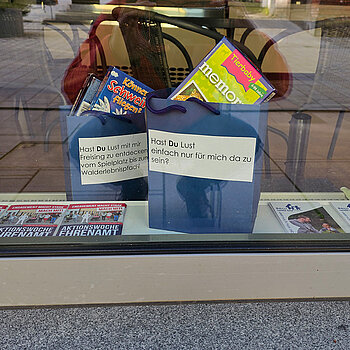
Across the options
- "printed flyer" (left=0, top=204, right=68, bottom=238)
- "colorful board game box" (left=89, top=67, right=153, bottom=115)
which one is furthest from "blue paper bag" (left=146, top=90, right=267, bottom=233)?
"printed flyer" (left=0, top=204, right=68, bottom=238)

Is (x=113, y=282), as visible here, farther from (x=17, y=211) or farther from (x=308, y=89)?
(x=308, y=89)

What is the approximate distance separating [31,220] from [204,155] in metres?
0.55

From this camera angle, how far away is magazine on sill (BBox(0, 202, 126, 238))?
1.15m

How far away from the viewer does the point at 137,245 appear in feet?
3.63

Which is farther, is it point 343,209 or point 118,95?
point 343,209

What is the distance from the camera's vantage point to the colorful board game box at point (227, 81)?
0.99 metres

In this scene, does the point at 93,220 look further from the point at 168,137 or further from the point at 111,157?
the point at 168,137

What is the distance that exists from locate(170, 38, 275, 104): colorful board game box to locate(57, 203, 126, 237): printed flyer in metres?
0.41

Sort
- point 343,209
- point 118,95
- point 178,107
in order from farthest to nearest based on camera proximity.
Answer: point 343,209
point 118,95
point 178,107

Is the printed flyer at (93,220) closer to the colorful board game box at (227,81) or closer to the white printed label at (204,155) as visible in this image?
the white printed label at (204,155)

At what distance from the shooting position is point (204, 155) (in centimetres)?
103

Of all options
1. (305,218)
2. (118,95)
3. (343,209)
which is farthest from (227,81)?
(343,209)

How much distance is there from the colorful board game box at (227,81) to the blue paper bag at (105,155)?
200 millimetres

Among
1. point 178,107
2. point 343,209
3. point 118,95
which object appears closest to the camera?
point 178,107
